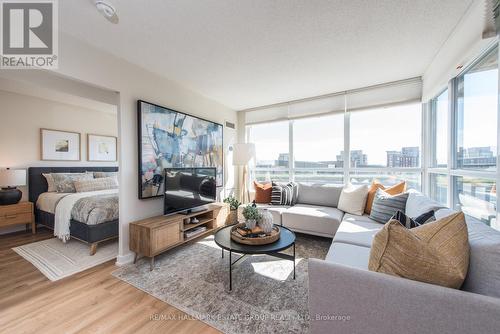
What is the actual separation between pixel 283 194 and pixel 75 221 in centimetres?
308

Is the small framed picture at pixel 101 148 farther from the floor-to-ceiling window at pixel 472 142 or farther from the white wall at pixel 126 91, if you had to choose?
the floor-to-ceiling window at pixel 472 142

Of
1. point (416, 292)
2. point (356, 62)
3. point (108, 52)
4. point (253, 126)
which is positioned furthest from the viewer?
point (253, 126)

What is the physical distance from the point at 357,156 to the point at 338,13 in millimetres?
2449

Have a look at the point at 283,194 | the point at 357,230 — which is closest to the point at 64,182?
the point at 283,194

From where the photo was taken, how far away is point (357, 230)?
7.13 ft

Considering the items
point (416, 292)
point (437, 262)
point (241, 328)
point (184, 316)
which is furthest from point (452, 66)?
point (184, 316)

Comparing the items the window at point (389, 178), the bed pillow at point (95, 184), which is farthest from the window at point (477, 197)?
the bed pillow at point (95, 184)

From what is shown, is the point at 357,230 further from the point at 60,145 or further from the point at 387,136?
the point at 60,145

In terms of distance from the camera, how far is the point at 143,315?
5.02ft

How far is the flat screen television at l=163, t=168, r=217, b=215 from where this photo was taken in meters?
2.53

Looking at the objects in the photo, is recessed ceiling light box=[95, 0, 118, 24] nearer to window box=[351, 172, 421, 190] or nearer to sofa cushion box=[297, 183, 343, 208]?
sofa cushion box=[297, 183, 343, 208]

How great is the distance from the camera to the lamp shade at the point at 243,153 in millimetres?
3781

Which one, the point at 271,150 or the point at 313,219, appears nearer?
the point at 313,219

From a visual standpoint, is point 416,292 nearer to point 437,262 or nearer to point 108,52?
point 437,262
